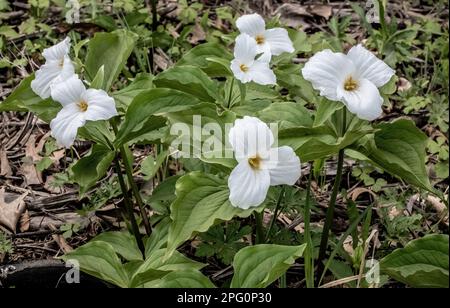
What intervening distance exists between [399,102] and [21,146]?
6.05ft

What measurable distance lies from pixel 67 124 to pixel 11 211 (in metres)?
0.83

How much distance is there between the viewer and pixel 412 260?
6.19ft

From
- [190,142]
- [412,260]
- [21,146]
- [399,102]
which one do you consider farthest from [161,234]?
[399,102]

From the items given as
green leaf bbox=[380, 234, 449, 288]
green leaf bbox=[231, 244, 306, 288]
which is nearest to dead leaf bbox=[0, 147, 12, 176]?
green leaf bbox=[231, 244, 306, 288]

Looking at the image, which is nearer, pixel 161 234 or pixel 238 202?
pixel 238 202

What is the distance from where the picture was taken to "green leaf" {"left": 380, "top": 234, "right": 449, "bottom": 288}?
1841 mm

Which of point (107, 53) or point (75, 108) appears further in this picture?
point (107, 53)

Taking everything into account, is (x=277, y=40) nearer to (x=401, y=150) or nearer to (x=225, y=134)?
(x=225, y=134)

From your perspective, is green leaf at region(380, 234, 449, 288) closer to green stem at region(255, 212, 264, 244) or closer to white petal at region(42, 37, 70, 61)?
green stem at region(255, 212, 264, 244)

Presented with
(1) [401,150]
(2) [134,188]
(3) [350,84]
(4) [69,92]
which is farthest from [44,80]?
(1) [401,150]

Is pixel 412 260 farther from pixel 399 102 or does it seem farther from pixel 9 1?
pixel 9 1

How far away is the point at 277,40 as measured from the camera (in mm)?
2371

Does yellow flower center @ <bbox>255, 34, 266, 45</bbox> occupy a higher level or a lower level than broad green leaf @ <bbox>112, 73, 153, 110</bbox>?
higher

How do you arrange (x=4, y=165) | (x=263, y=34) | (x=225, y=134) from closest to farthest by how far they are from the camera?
(x=225, y=134) → (x=263, y=34) → (x=4, y=165)
